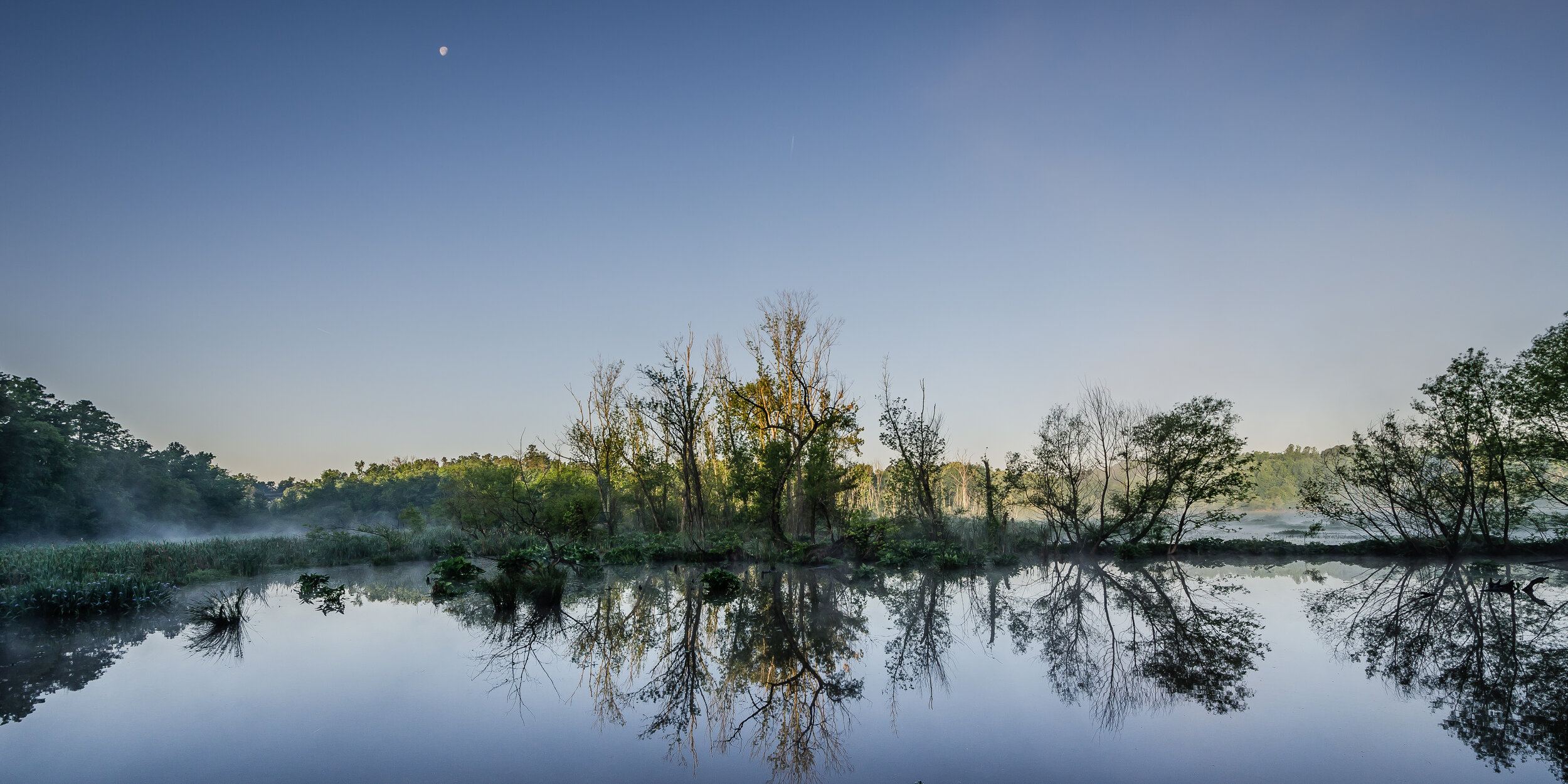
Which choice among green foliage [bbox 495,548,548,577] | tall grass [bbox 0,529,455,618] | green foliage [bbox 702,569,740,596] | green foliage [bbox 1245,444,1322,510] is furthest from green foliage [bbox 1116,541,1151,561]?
green foliage [bbox 1245,444,1322,510]

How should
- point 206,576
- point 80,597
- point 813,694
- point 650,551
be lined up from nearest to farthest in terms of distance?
point 813,694
point 80,597
point 206,576
point 650,551

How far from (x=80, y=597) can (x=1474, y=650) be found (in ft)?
63.1

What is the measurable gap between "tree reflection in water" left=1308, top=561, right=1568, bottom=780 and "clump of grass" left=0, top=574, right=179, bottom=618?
56.0 feet

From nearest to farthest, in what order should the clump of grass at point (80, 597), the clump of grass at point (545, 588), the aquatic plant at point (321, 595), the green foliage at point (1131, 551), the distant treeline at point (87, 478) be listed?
the clump of grass at point (80, 597), the clump of grass at point (545, 588), the aquatic plant at point (321, 595), the green foliage at point (1131, 551), the distant treeline at point (87, 478)

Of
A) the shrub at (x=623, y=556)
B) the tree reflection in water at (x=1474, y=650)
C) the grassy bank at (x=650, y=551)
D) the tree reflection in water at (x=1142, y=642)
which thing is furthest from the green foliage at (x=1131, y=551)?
the shrub at (x=623, y=556)

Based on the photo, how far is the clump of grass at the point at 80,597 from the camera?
9.77m

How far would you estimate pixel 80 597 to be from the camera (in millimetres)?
10156

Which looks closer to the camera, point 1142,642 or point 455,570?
point 1142,642

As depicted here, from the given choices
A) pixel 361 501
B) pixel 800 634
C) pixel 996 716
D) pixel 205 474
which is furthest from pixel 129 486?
pixel 996 716

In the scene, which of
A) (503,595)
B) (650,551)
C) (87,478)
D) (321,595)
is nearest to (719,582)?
(503,595)

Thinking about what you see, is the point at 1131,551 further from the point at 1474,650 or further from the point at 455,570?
the point at 455,570

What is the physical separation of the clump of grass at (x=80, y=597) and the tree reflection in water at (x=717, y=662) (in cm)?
682

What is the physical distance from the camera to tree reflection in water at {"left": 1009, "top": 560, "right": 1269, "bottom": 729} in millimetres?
5789

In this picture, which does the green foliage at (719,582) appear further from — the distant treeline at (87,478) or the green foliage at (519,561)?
the distant treeline at (87,478)
